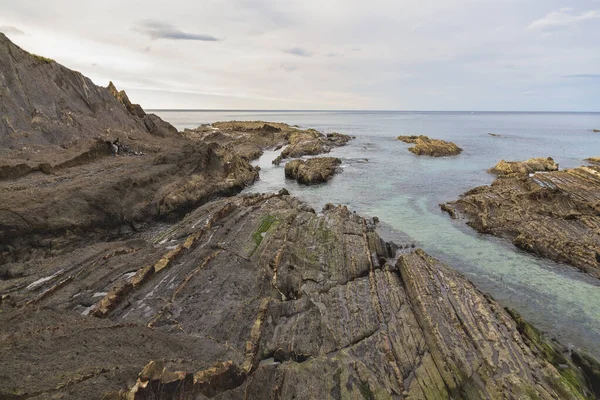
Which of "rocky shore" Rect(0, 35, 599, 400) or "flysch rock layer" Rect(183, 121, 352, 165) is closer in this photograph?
"rocky shore" Rect(0, 35, 599, 400)

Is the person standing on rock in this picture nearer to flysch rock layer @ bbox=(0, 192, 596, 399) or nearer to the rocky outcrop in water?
flysch rock layer @ bbox=(0, 192, 596, 399)

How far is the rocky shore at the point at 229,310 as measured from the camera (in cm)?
955

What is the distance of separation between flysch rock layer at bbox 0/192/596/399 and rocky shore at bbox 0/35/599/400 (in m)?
0.06

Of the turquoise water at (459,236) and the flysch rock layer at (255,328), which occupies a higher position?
the flysch rock layer at (255,328)

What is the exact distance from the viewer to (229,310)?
13617 millimetres

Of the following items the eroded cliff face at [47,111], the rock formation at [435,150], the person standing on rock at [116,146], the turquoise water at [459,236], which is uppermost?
the eroded cliff face at [47,111]

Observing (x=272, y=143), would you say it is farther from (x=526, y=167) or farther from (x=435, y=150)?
(x=526, y=167)

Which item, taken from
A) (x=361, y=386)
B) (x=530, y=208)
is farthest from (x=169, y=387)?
(x=530, y=208)

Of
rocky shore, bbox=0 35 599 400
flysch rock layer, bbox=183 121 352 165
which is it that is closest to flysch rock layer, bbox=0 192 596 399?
rocky shore, bbox=0 35 599 400

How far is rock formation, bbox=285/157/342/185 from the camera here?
145ft

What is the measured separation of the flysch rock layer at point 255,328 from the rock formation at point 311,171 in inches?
986

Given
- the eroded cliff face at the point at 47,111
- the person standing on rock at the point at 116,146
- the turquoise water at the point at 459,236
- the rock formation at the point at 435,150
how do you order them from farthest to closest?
1. the rock formation at the point at 435,150
2. the person standing on rock at the point at 116,146
3. the eroded cliff face at the point at 47,111
4. the turquoise water at the point at 459,236

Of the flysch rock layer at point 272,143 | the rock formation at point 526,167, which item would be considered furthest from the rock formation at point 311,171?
the rock formation at point 526,167

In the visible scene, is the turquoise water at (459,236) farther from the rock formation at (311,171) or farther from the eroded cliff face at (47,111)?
the eroded cliff face at (47,111)
